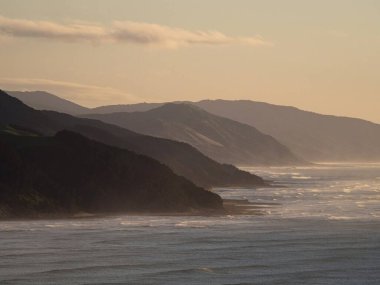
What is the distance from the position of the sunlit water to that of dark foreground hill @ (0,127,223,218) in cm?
609

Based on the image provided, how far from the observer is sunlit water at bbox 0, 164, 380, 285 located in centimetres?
5428

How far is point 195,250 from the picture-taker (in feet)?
221

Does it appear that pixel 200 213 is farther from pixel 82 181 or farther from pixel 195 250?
pixel 195 250

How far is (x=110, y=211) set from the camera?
10156cm

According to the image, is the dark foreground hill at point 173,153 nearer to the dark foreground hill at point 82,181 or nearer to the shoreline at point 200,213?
the shoreline at point 200,213

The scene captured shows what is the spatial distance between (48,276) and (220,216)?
161ft

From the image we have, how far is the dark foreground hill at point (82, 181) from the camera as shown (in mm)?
96688

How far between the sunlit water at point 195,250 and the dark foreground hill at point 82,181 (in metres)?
6.09

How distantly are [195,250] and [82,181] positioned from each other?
36565 mm

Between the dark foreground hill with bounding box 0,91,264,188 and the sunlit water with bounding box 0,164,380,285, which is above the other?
the dark foreground hill with bounding box 0,91,264,188

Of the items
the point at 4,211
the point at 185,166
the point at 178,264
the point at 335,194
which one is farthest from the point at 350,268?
the point at 185,166

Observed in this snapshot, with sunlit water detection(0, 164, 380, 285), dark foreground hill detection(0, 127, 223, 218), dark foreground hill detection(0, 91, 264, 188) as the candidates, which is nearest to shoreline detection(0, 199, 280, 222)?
dark foreground hill detection(0, 127, 223, 218)

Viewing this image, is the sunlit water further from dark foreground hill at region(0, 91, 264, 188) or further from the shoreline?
dark foreground hill at region(0, 91, 264, 188)

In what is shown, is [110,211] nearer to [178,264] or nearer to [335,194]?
[178,264]
